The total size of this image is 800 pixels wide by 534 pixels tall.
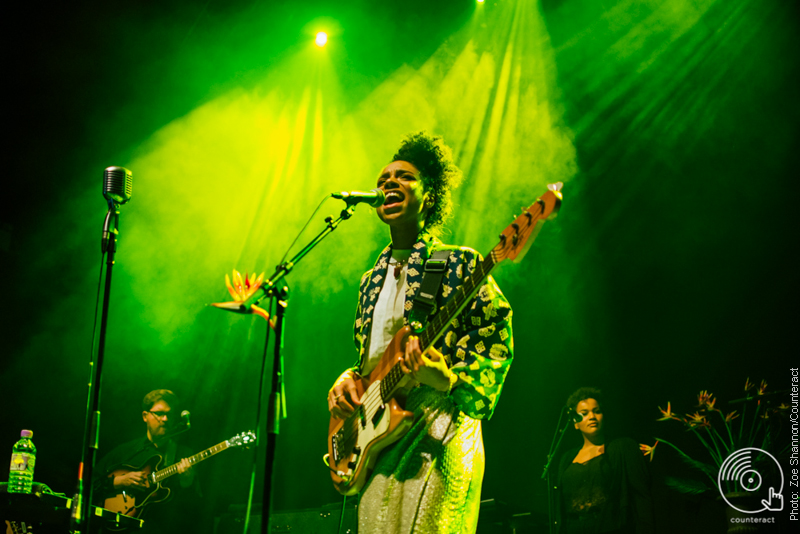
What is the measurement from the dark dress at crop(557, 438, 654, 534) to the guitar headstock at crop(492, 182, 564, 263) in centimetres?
372

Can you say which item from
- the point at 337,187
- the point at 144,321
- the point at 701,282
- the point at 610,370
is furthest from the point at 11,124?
the point at 701,282

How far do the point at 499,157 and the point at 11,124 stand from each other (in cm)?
483

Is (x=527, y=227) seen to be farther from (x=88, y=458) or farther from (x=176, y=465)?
(x=176, y=465)

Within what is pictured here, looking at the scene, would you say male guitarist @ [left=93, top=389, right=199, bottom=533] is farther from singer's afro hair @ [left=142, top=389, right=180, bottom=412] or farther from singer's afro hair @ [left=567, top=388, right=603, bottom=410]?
singer's afro hair @ [left=567, top=388, right=603, bottom=410]

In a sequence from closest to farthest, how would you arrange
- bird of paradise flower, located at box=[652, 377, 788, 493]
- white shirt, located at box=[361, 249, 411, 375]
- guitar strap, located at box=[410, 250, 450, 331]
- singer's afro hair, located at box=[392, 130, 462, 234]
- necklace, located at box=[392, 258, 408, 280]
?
guitar strap, located at box=[410, 250, 450, 331] < white shirt, located at box=[361, 249, 411, 375] < necklace, located at box=[392, 258, 408, 280] < singer's afro hair, located at box=[392, 130, 462, 234] < bird of paradise flower, located at box=[652, 377, 788, 493]

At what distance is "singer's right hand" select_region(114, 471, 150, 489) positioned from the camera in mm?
5863

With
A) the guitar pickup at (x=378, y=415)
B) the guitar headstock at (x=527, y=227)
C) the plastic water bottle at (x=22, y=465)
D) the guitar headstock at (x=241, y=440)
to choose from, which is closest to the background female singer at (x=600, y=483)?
the guitar headstock at (x=241, y=440)

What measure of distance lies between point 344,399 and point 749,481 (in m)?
3.33

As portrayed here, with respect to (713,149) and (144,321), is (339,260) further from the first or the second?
(713,149)

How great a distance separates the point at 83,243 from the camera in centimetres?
636

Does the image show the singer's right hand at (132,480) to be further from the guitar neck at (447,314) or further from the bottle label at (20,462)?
the guitar neck at (447,314)

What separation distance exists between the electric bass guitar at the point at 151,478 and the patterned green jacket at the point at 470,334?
3.35 m

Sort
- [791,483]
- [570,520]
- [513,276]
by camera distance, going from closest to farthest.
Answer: [791,483] < [570,520] < [513,276]

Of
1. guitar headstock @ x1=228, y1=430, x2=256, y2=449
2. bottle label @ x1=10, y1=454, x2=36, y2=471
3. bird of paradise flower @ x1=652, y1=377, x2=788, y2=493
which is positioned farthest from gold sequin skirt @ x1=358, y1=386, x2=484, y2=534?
guitar headstock @ x1=228, y1=430, x2=256, y2=449
